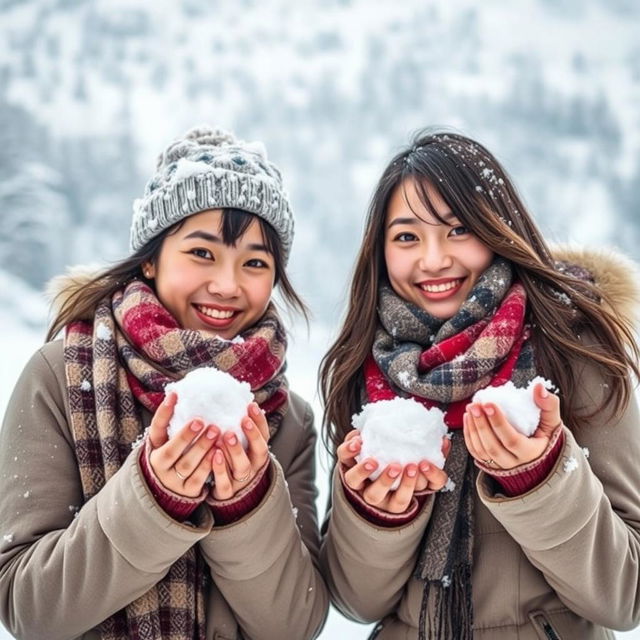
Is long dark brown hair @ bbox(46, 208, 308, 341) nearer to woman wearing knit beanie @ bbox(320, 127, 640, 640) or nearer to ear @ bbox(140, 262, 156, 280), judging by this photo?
ear @ bbox(140, 262, 156, 280)

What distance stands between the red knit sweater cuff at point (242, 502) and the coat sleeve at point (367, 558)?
0.21m

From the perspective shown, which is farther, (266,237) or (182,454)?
(266,237)

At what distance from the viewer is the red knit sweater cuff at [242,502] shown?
5.84 feet

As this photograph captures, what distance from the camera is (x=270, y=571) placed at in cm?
189

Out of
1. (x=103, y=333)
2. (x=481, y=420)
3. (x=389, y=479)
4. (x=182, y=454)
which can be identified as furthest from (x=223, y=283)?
(x=481, y=420)

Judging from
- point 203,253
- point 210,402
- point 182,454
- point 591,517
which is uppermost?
point 203,253

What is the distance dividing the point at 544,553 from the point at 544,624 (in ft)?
0.76

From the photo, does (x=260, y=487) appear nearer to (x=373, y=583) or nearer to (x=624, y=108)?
(x=373, y=583)

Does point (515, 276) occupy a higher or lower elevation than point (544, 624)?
higher

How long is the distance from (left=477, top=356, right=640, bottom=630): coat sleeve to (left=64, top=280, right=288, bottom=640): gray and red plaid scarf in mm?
751

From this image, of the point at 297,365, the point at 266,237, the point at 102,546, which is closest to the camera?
the point at 102,546

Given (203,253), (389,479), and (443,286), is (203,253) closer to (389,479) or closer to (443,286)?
(443,286)

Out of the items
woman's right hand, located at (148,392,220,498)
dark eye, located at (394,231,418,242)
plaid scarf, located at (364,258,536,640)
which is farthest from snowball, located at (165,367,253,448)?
dark eye, located at (394,231,418,242)

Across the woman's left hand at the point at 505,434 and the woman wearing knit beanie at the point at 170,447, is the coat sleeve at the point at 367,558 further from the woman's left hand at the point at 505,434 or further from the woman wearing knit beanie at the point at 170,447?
the woman's left hand at the point at 505,434
